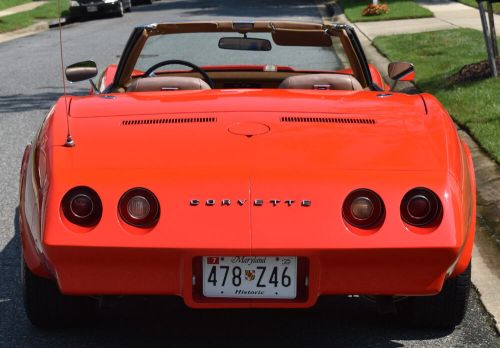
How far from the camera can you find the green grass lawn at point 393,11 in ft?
74.3

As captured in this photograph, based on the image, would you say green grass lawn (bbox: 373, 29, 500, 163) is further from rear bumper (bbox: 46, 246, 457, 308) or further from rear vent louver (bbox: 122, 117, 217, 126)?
rear bumper (bbox: 46, 246, 457, 308)

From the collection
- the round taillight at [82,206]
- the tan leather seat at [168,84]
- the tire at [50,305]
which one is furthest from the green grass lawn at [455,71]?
the round taillight at [82,206]

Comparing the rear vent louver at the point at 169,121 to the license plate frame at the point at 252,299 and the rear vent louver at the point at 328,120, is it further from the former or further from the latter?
the license plate frame at the point at 252,299

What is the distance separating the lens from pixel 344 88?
520cm

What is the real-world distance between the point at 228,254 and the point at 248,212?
0.18 m

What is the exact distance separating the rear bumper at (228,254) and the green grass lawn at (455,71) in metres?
3.75

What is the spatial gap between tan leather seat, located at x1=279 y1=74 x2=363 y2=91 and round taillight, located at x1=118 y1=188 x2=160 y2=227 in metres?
1.64

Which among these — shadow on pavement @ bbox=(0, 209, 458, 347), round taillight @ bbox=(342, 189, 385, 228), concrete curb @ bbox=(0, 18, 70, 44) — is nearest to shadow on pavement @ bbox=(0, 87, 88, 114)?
shadow on pavement @ bbox=(0, 209, 458, 347)

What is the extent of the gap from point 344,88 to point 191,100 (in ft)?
3.14

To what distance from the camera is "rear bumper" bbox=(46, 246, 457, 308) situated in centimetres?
360

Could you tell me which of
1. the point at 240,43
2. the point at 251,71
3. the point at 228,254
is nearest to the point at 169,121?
the point at 228,254

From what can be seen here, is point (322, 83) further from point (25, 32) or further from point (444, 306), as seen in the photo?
point (25, 32)

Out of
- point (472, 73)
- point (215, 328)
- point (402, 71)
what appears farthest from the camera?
point (472, 73)

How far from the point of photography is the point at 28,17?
31.8 meters
